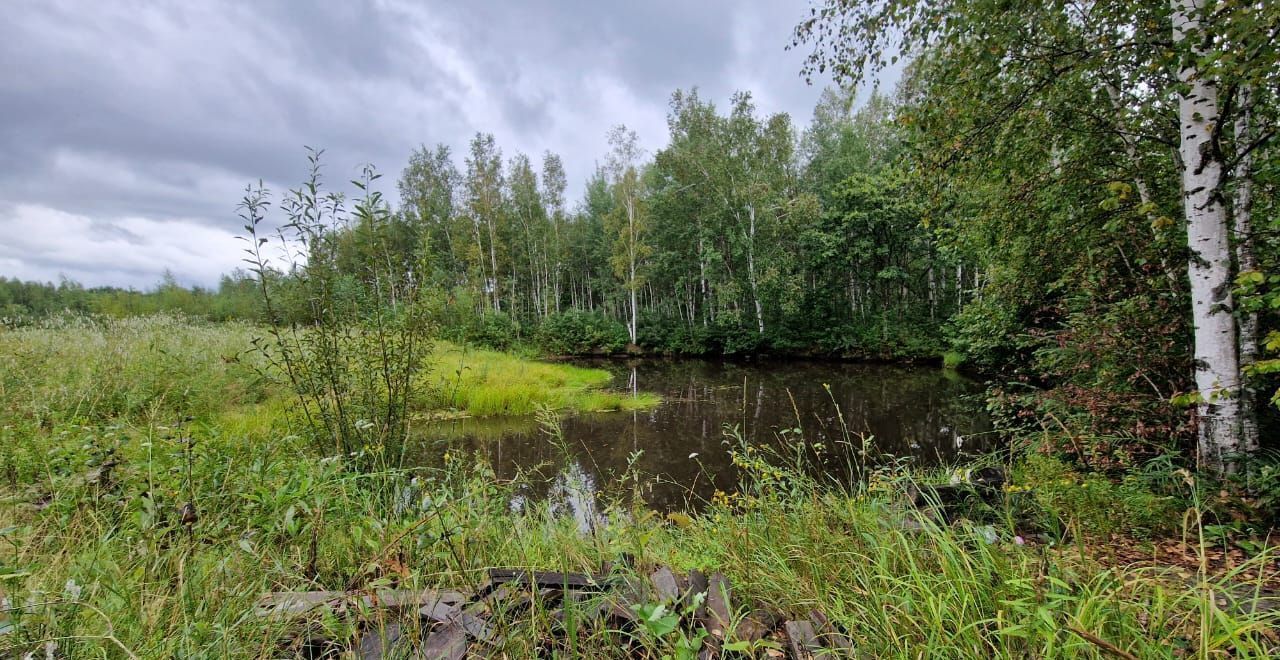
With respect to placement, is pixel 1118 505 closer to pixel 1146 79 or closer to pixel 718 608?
pixel 718 608

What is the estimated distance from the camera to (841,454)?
262 inches

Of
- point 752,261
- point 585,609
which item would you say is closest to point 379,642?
point 585,609

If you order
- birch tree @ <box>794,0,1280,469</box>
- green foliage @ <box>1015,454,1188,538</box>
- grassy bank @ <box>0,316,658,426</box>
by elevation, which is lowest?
green foliage @ <box>1015,454,1188,538</box>

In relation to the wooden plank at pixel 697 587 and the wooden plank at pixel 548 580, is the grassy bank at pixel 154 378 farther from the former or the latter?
the wooden plank at pixel 697 587

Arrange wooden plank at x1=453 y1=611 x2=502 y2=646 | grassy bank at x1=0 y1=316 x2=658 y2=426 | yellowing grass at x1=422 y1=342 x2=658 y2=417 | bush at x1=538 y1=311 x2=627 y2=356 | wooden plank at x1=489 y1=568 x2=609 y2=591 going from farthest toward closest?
1. bush at x1=538 y1=311 x2=627 y2=356
2. yellowing grass at x1=422 y1=342 x2=658 y2=417
3. grassy bank at x1=0 y1=316 x2=658 y2=426
4. wooden plank at x1=489 y1=568 x2=609 y2=591
5. wooden plank at x1=453 y1=611 x2=502 y2=646

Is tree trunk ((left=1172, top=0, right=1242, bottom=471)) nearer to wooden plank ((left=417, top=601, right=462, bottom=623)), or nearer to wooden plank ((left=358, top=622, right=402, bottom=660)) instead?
wooden plank ((left=417, top=601, right=462, bottom=623))

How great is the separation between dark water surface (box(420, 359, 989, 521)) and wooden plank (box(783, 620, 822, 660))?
128 cm

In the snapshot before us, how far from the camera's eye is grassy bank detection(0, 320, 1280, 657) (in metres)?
1.24

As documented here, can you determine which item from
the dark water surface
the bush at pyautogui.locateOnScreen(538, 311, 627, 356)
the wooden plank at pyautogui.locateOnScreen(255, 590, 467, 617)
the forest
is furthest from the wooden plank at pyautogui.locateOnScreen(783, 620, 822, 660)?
the bush at pyautogui.locateOnScreen(538, 311, 627, 356)

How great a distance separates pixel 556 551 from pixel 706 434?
19.7 feet

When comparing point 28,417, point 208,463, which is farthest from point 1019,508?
point 28,417

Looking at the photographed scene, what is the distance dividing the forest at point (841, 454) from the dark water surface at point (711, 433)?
0.41ft

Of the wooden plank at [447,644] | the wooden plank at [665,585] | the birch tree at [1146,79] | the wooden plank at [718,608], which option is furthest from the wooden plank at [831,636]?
the birch tree at [1146,79]

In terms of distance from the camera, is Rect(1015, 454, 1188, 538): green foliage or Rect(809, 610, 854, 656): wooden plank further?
Rect(1015, 454, 1188, 538): green foliage
